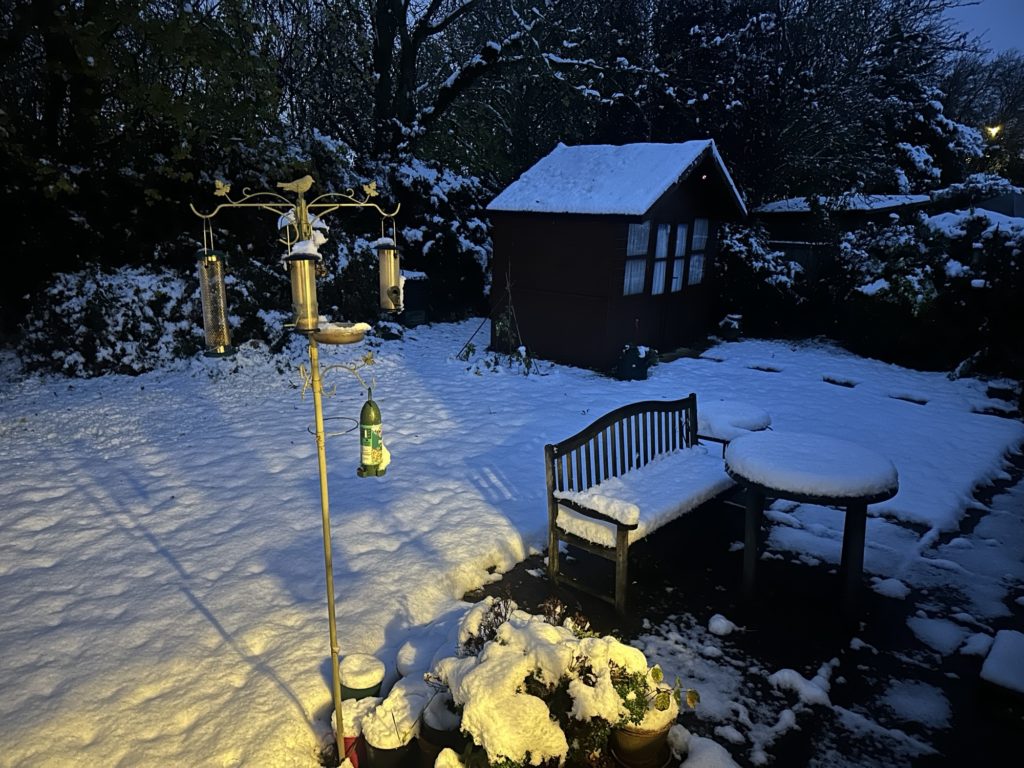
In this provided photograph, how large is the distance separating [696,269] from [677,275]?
102cm

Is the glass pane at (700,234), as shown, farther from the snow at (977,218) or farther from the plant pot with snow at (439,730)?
the plant pot with snow at (439,730)

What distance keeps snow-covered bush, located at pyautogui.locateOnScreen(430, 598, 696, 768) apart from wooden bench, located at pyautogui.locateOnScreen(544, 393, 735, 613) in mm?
1457

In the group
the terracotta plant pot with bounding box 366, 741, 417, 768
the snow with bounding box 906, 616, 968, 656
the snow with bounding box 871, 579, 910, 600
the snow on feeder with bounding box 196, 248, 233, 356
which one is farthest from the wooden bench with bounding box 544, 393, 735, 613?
the snow on feeder with bounding box 196, 248, 233, 356

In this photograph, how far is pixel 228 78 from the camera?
10.8 m

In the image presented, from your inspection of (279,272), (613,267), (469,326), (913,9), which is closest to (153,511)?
(279,272)

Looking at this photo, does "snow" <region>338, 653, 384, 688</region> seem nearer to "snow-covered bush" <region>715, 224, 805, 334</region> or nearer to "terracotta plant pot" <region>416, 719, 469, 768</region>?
"terracotta plant pot" <region>416, 719, 469, 768</region>

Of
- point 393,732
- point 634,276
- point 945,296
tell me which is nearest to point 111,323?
point 634,276

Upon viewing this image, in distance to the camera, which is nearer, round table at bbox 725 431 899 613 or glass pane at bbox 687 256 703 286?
round table at bbox 725 431 899 613

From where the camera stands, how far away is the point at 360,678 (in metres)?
3.71

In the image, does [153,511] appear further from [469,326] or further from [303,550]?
[469,326]

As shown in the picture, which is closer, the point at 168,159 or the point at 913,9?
the point at 168,159

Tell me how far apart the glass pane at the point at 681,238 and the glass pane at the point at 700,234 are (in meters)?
0.44

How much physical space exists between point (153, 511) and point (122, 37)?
10.8 meters

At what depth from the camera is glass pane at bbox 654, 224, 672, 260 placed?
498 inches
